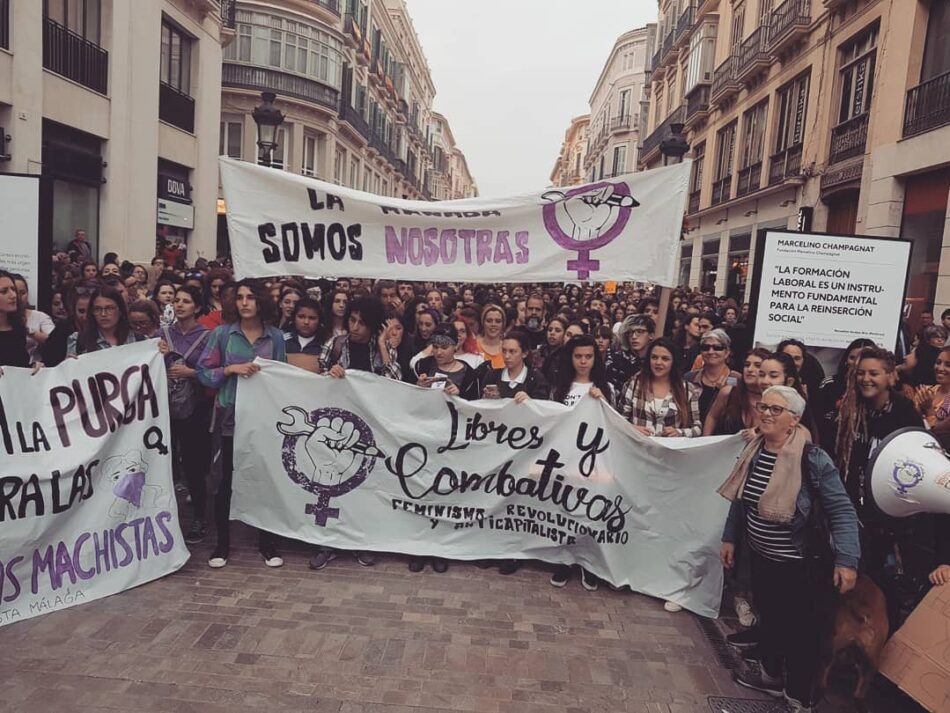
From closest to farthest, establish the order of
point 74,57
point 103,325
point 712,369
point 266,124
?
point 103,325
point 712,369
point 266,124
point 74,57

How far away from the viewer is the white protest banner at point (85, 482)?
4070 mm

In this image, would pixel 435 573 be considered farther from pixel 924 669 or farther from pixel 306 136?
pixel 306 136

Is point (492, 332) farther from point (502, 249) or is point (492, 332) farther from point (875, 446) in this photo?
point (875, 446)

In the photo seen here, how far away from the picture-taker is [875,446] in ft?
12.8

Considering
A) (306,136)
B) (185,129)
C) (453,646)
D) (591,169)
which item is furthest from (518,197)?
(591,169)

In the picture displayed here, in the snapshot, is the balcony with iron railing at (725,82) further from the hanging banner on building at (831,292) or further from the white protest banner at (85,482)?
the white protest banner at (85,482)

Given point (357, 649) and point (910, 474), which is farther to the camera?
point (357, 649)

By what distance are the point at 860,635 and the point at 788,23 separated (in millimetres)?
20536

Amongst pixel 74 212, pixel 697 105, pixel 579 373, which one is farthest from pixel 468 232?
pixel 697 105

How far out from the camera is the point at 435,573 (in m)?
4.93

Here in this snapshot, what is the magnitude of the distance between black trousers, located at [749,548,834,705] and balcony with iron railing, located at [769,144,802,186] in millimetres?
17503

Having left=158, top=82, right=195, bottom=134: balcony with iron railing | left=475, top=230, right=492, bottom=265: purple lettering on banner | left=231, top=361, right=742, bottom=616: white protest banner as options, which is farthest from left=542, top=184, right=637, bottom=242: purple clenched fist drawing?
left=158, top=82, right=195, bottom=134: balcony with iron railing

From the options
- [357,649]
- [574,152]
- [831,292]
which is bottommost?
[357,649]

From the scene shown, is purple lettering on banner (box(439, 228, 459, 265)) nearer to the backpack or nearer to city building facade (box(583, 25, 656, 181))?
the backpack
